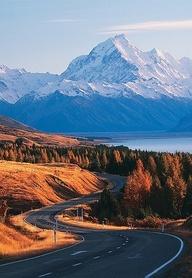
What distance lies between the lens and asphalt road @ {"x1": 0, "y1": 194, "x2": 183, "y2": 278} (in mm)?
27484

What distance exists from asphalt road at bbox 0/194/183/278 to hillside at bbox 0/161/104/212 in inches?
2466

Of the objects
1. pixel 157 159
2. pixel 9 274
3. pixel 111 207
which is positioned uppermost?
pixel 157 159

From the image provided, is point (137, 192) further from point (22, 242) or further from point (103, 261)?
point (103, 261)

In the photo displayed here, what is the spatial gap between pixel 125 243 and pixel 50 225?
2985 centimetres

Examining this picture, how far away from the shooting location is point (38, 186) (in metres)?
125

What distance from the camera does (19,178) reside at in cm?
12375

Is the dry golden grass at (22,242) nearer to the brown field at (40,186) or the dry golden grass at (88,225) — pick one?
the brown field at (40,186)

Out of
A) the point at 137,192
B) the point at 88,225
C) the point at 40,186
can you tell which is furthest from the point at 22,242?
the point at 40,186

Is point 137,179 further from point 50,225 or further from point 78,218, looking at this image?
point 50,225

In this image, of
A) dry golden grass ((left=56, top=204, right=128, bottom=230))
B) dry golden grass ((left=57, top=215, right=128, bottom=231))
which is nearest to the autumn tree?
dry golden grass ((left=56, top=204, right=128, bottom=230))

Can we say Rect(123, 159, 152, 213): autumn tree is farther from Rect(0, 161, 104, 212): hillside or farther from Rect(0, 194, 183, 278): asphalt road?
Rect(0, 194, 183, 278): asphalt road

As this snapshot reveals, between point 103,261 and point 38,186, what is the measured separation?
92.9 metres

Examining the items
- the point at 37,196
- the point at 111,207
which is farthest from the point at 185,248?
the point at 37,196

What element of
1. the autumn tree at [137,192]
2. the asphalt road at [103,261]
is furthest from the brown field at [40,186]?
the autumn tree at [137,192]
